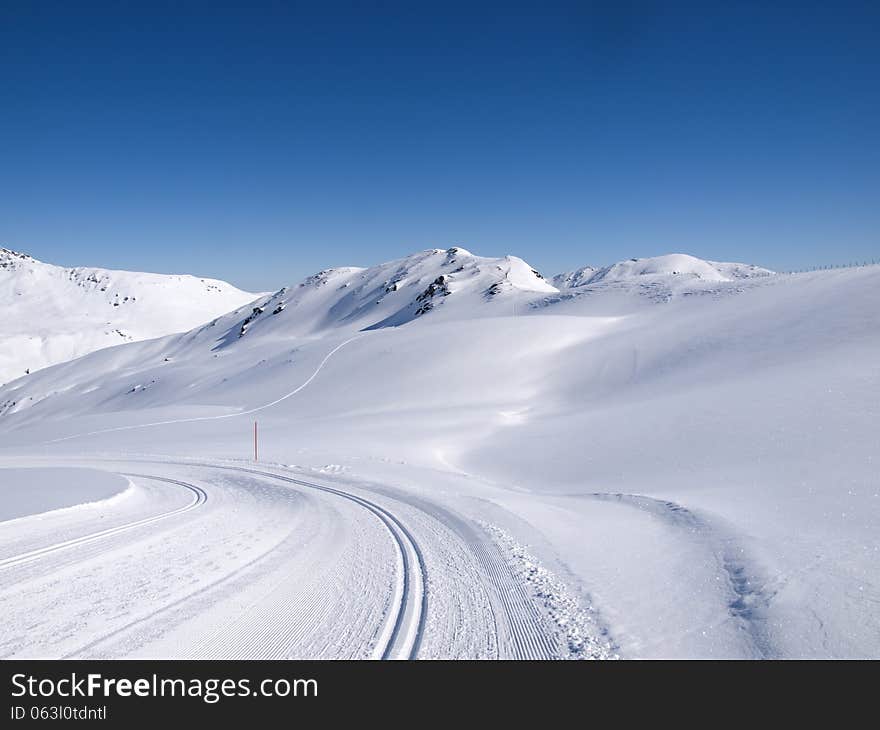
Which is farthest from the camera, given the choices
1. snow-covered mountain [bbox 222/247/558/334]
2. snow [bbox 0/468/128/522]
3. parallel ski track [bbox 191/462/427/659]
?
snow-covered mountain [bbox 222/247/558/334]

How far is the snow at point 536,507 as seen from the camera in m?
5.59

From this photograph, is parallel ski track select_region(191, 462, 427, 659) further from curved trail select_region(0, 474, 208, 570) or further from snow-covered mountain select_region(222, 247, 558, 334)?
snow-covered mountain select_region(222, 247, 558, 334)

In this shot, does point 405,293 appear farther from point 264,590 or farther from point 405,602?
point 405,602

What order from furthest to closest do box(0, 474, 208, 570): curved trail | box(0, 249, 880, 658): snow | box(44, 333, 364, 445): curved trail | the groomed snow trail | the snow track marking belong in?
box(44, 333, 364, 445): curved trail < box(0, 474, 208, 570): curved trail < box(0, 249, 880, 658): snow < the snow track marking < the groomed snow trail

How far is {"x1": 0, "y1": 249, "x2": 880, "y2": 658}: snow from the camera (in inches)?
220

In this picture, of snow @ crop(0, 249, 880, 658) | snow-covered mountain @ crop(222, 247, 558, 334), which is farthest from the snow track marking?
snow-covered mountain @ crop(222, 247, 558, 334)

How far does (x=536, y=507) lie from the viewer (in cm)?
1271

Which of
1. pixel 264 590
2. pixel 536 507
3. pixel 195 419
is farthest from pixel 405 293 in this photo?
pixel 264 590

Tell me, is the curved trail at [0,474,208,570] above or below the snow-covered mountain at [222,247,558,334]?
below

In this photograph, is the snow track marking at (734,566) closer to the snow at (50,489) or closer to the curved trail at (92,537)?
the curved trail at (92,537)

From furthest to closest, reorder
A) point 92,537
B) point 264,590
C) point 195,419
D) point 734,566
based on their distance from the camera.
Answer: point 195,419 < point 92,537 < point 734,566 < point 264,590

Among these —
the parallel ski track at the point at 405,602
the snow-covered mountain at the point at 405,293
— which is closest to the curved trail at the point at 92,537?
the parallel ski track at the point at 405,602
